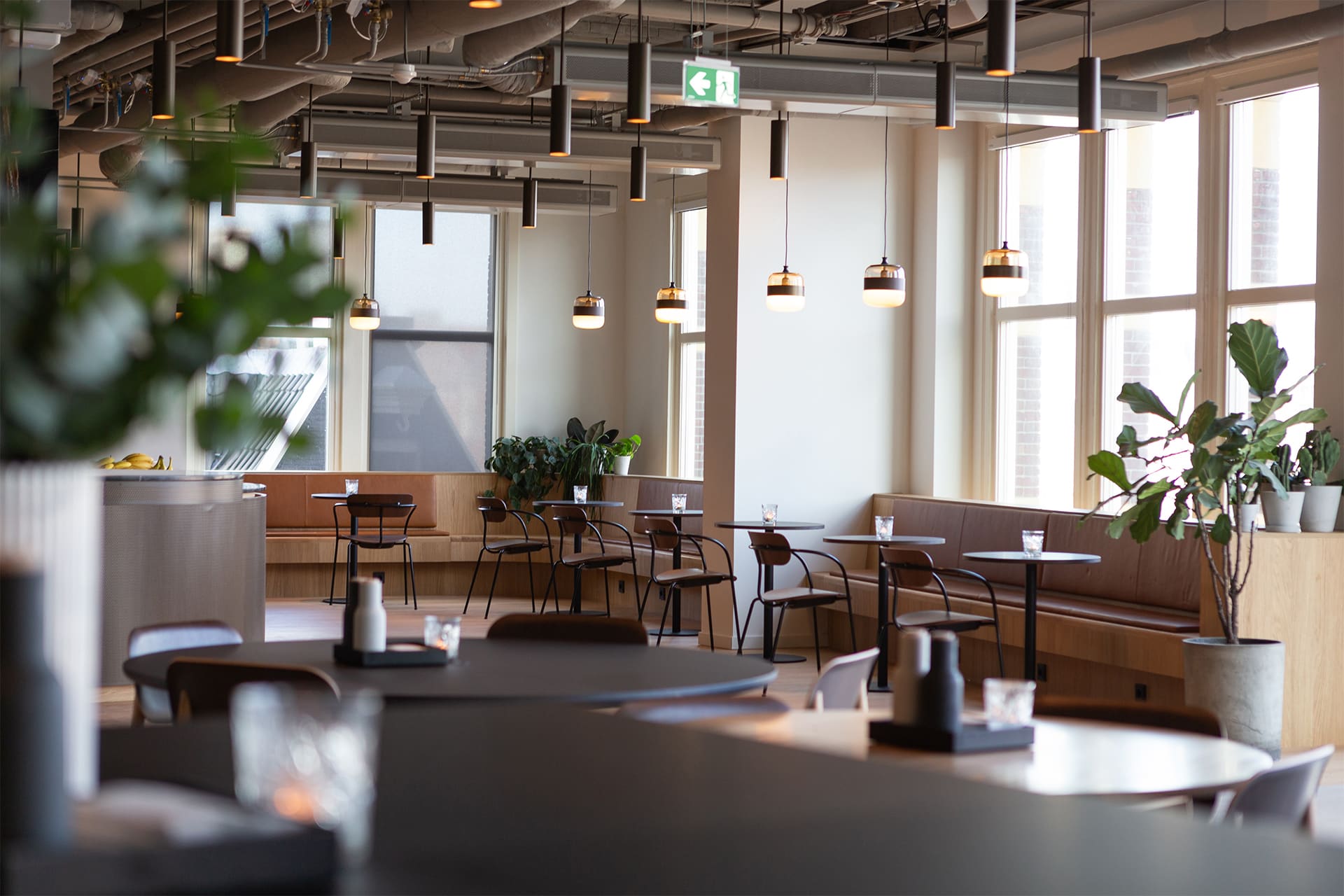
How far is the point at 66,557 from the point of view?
1.10m

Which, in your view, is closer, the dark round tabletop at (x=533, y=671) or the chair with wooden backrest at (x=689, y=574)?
the dark round tabletop at (x=533, y=671)

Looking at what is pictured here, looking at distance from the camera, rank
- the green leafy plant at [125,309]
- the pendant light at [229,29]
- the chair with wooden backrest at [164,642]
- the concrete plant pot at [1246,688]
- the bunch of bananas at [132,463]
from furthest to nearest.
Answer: the bunch of bananas at [132,463], the concrete plant pot at [1246,688], the pendant light at [229,29], the chair with wooden backrest at [164,642], the green leafy plant at [125,309]

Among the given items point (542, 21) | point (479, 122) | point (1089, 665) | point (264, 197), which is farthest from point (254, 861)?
point (264, 197)

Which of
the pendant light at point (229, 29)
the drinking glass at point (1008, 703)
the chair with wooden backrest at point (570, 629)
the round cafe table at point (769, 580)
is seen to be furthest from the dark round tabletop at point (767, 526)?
the drinking glass at point (1008, 703)

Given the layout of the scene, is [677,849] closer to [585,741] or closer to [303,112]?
[585,741]

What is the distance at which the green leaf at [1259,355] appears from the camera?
644 cm

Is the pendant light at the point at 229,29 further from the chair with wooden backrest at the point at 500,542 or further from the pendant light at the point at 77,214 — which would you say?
the chair with wooden backrest at the point at 500,542

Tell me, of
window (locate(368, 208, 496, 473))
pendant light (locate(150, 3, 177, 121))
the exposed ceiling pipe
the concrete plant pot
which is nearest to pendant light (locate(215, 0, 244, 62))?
pendant light (locate(150, 3, 177, 121))

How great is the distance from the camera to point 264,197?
1148 centimetres

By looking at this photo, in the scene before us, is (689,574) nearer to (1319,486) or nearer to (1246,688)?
(1319,486)

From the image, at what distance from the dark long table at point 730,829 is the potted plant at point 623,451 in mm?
10529

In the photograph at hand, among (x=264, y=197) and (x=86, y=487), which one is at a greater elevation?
(x=264, y=197)

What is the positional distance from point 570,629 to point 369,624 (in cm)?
80

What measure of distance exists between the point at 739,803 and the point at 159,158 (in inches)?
41.0
